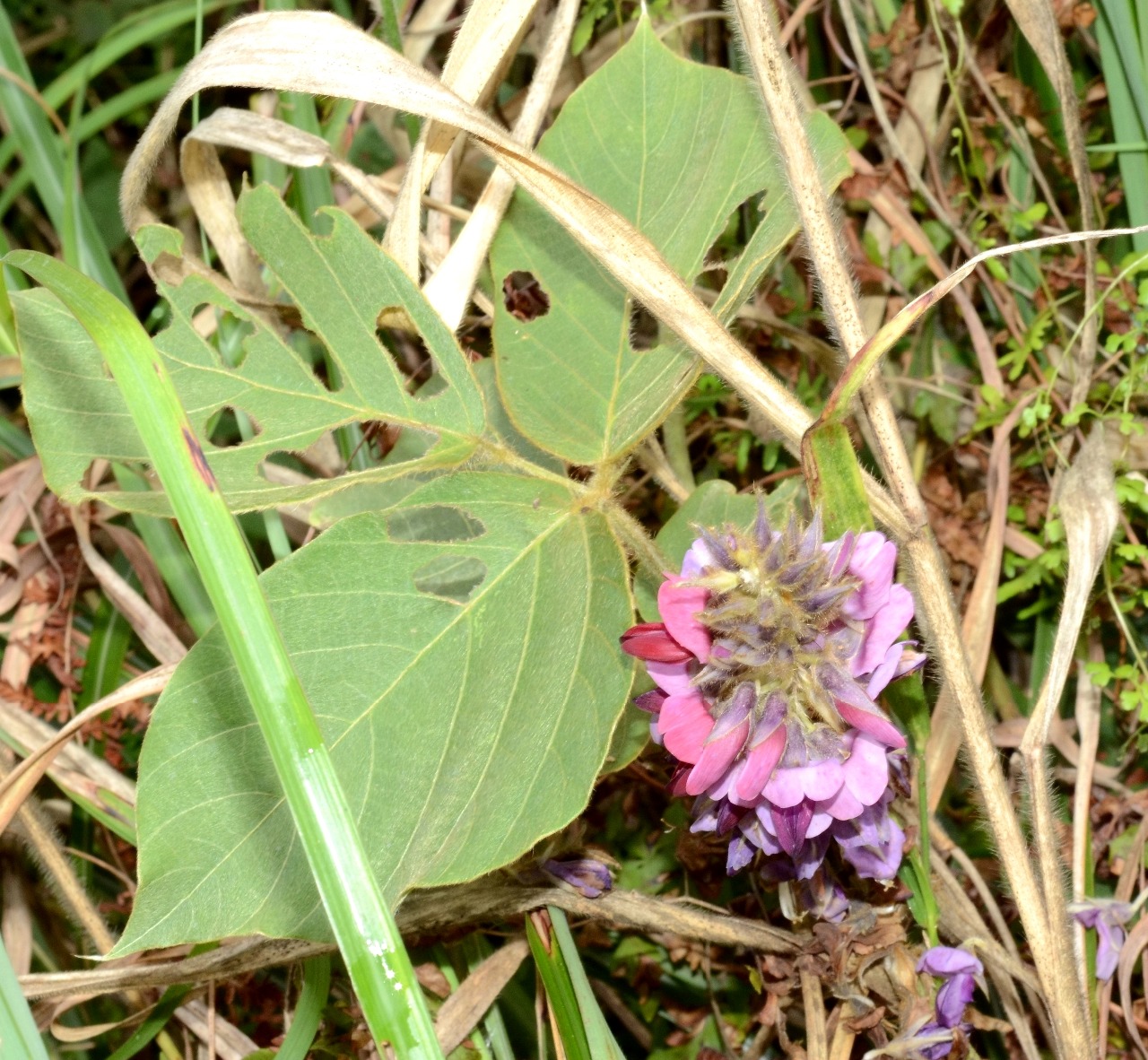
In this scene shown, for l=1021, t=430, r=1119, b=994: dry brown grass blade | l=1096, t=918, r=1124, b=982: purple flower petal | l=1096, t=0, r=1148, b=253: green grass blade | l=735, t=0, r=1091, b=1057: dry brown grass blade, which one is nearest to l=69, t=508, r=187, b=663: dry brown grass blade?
l=735, t=0, r=1091, b=1057: dry brown grass blade

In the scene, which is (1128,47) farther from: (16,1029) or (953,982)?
(16,1029)

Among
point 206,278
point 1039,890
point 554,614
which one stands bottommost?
point 1039,890

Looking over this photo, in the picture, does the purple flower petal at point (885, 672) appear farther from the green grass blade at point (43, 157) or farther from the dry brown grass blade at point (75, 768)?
the green grass blade at point (43, 157)

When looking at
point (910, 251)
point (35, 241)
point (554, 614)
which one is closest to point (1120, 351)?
point (910, 251)

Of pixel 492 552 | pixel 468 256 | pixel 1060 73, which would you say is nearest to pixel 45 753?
pixel 492 552

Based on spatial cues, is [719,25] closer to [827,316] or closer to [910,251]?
[910,251]

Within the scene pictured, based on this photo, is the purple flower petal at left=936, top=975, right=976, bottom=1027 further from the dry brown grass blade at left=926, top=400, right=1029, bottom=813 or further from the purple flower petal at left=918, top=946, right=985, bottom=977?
the dry brown grass blade at left=926, top=400, right=1029, bottom=813
